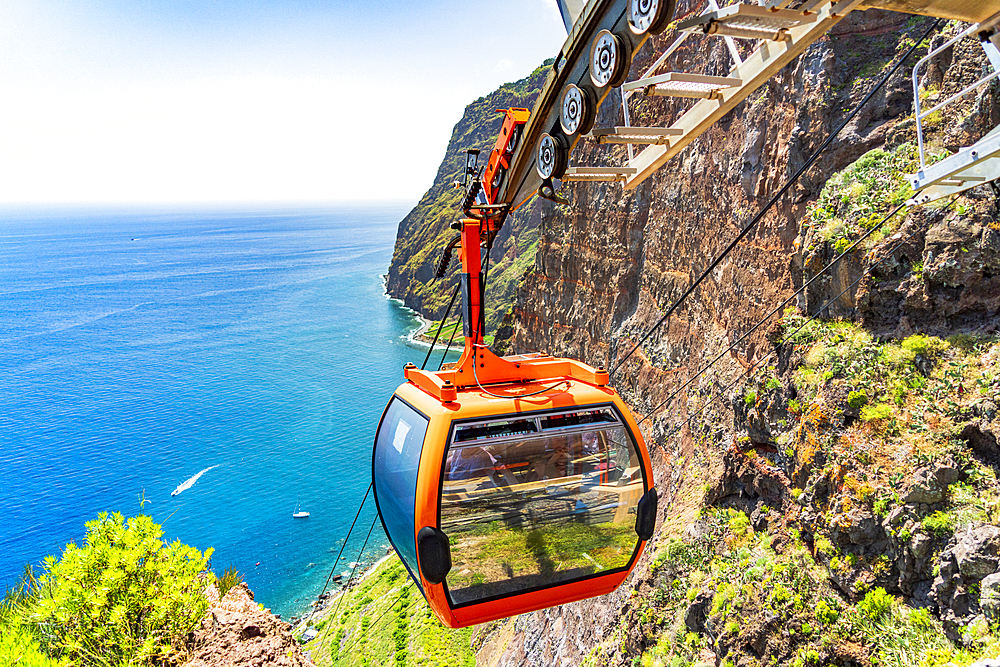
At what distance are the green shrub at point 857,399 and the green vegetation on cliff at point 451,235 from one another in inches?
2290

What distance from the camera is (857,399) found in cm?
934

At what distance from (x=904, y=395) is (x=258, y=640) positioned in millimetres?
11200

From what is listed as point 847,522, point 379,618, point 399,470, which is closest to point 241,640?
point 399,470

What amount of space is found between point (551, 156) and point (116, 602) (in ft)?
37.9

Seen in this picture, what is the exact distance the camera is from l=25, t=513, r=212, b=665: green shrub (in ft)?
32.7

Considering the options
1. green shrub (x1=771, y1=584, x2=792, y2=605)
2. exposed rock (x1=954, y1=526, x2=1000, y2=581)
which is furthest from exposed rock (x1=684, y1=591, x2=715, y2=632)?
exposed rock (x1=954, y1=526, x2=1000, y2=581)

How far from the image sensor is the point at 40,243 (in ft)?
643

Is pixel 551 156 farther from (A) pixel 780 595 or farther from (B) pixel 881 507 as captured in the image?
(A) pixel 780 595

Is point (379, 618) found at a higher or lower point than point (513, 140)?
lower

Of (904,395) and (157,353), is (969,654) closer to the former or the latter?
(904,395)

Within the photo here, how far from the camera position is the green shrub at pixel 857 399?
30.4ft

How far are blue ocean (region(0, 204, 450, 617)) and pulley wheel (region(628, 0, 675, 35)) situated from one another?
30.1 metres

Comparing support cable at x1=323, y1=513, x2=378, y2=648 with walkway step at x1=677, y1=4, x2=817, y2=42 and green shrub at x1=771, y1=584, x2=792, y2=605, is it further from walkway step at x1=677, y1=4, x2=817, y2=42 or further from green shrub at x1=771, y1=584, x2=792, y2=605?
walkway step at x1=677, y1=4, x2=817, y2=42

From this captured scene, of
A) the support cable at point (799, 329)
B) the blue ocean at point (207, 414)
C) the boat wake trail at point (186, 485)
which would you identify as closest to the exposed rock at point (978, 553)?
the support cable at point (799, 329)
